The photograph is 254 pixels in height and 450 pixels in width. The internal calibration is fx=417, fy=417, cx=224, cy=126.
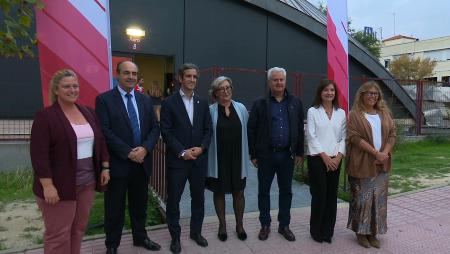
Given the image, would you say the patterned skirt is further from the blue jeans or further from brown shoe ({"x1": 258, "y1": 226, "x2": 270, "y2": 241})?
brown shoe ({"x1": 258, "y1": 226, "x2": 270, "y2": 241})

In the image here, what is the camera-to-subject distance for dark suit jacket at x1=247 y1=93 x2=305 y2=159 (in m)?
4.66

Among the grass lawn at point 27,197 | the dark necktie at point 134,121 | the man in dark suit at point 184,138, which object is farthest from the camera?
the grass lawn at point 27,197

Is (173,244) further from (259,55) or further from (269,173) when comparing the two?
(259,55)

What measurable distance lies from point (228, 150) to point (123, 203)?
1237mm

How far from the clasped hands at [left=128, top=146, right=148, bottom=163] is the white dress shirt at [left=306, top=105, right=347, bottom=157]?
6.12 feet

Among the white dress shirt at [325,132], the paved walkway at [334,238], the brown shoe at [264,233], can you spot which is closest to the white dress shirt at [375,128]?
the white dress shirt at [325,132]

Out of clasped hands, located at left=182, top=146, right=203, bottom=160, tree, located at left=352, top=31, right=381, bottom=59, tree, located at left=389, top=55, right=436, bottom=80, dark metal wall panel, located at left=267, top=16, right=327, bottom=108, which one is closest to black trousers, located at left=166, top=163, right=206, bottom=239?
clasped hands, located at left=182, top=146, right=203, bottom=160

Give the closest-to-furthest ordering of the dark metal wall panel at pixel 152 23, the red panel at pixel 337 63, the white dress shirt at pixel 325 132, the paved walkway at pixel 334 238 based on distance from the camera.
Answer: the paved walkway at pixel 334 238 → the white dress shirt at pixel 325 132 → the red panel at pixel 337 63 → the dark metal wall panel at pixel 152 23

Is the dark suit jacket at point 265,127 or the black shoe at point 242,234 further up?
the dark suit jacket at point 265,127

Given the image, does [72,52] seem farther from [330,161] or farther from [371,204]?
[371,204]

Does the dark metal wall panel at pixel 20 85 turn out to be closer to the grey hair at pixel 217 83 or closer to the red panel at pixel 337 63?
the grey hair at pixel 217 83

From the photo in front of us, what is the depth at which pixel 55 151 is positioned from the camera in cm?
327

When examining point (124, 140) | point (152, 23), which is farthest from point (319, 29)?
point (124, 140)

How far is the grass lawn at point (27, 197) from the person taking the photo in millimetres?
5313
